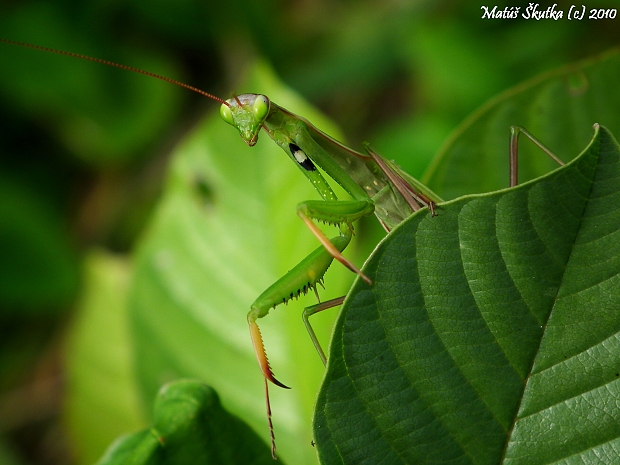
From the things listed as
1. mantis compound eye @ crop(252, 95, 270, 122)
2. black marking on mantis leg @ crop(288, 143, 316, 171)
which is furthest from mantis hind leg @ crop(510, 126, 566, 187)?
mantis compound eye @ crop(252, 95, 270, 122)

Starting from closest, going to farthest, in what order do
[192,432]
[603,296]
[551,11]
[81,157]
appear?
[603,296] < [192,432] < [551,11] < [81,157]

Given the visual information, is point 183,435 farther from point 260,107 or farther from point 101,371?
point 101,371

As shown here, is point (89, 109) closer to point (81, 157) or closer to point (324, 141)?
point (81, 157)

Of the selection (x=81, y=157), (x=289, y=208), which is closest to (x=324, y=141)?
(x=289, y=208)

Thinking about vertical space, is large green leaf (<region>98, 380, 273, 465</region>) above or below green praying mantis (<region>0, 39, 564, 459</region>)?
below

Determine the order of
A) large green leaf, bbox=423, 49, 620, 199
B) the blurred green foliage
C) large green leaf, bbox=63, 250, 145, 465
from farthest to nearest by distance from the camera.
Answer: the blurred green foliage < large green leaf, bbox=63, 250, 145, 465 < large green leaf, bbox=423, 49, 620, 199

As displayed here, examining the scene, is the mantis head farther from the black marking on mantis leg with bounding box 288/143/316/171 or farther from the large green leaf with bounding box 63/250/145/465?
the large green leaf with bounding box 63/250/145/465

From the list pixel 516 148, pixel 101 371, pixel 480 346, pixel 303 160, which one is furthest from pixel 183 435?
pixel 101 371
